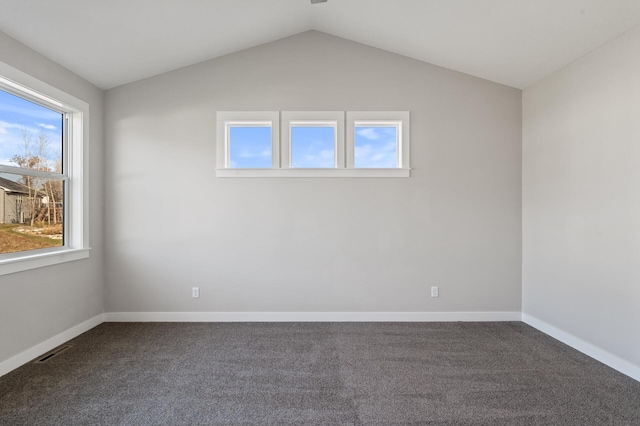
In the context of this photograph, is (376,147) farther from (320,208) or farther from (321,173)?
(320,208)

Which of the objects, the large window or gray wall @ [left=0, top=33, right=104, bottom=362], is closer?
gray wall @ [left=0, top=33, right=104, bottom=362]

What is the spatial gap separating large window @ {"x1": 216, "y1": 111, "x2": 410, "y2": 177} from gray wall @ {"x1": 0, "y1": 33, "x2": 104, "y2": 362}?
4.53 feet

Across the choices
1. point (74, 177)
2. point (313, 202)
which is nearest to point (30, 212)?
point (74, 177)

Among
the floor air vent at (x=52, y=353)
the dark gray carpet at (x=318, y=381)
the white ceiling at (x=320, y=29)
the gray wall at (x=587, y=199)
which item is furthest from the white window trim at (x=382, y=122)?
the floor air vent at (x=52, y=353)

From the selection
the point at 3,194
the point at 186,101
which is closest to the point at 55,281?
the point at 3,194

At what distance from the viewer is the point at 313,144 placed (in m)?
3.84

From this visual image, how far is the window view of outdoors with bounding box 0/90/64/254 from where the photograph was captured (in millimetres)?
2697

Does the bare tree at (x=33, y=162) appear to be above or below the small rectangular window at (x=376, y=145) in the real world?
below

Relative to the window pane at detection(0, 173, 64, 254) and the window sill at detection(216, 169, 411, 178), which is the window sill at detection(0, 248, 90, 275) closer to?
the window pane at detection(0, 173, 64, 254)

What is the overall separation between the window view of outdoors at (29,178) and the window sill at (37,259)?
0.22 feet

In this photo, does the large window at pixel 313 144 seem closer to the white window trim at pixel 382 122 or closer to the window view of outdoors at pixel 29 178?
the white window trim at pixel 382 122

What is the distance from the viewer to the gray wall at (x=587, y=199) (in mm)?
2555

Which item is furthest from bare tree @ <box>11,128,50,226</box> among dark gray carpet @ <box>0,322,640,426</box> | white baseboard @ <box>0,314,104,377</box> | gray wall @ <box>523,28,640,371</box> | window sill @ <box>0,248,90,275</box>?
gray wall @ <box>523,28,640,371</box>

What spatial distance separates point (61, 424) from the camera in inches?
77.3
